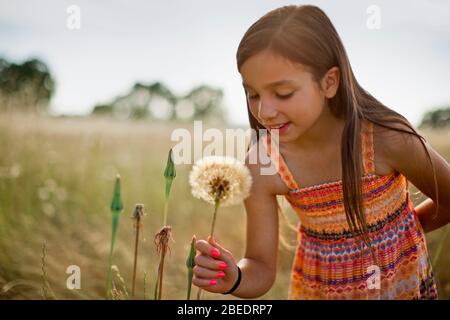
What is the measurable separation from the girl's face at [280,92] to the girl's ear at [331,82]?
0.22 feet

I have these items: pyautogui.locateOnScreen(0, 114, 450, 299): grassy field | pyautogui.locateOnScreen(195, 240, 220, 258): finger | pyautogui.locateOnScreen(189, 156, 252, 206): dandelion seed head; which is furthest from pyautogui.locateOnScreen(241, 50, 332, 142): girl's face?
pyautogui.locateOnScreen(0, 114, 450, 299): grassy field

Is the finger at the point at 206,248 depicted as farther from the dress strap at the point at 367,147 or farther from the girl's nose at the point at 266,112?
the dress strap at the point at 367,147

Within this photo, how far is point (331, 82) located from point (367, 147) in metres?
0.22

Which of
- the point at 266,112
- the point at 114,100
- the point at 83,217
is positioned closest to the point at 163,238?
the point at 266,112

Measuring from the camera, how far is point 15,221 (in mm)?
2328

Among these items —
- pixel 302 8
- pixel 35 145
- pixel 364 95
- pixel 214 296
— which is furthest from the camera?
pixel 35 145

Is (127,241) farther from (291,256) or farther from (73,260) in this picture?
(291,256)

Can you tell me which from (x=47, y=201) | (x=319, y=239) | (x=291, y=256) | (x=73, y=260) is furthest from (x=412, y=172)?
(x=47, y=201)

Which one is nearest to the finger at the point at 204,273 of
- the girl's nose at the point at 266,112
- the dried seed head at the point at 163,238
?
the dried seed head at the point at 163,238

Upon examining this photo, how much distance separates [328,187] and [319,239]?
199 mm

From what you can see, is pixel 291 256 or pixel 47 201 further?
pixel 47 201

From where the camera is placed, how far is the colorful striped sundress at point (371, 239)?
4.69 ft
